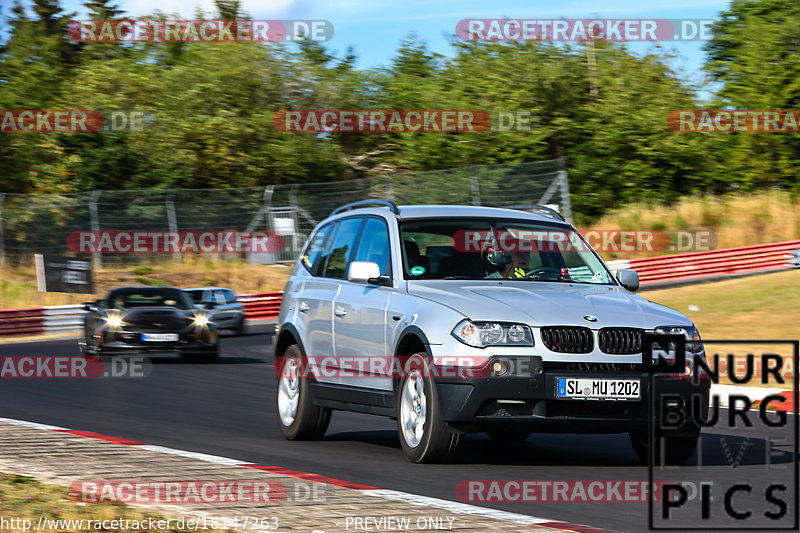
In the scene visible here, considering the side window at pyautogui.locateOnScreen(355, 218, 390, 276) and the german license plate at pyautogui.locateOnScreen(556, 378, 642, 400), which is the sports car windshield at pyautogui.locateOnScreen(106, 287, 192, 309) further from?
the german license plate at pyautogui.locateOnScreen(556, 378, 642, 400)

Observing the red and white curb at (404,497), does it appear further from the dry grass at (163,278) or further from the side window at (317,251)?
the dry grass at (163,278)

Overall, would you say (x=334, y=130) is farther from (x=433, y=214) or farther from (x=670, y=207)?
(x=433, y=214)

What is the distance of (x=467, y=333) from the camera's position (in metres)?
8.45

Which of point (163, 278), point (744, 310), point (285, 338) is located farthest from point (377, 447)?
point (163, 278)

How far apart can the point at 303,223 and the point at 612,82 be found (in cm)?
2104

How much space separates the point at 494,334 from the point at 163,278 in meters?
29.8

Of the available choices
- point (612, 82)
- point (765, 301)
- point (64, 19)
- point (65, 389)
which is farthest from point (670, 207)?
point (64, 19)

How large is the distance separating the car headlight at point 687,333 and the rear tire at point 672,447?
69 centimetres

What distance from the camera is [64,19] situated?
89.6 m

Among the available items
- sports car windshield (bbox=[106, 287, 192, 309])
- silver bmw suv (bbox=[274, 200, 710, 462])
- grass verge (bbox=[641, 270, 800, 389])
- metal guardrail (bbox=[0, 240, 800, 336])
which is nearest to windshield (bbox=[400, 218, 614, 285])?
silver bmw suv (bbox=[274, 200, 710, 462])

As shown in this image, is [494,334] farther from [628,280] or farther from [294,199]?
[294,199]

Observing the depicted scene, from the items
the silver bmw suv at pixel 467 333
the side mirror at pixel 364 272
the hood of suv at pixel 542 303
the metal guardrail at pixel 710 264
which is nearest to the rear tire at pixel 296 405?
the silver bmw suv at pixel 467 333

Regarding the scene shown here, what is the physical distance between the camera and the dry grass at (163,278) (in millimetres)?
33781

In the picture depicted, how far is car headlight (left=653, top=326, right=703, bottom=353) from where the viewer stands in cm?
861
